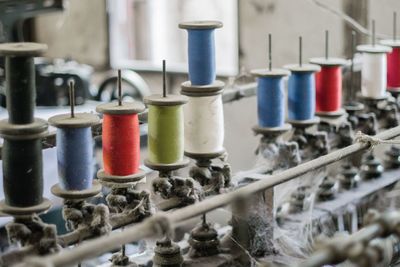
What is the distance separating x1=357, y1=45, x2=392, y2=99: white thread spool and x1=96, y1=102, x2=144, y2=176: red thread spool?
930 mm

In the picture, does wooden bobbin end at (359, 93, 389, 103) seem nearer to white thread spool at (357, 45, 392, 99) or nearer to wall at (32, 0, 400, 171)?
white thread spool at (357, 45, 392, 99)

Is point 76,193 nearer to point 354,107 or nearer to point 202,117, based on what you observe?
point 202,117

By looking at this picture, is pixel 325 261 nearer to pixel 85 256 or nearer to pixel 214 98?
pixel 85 256

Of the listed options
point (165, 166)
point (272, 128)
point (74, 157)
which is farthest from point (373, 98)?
point (74, 157)

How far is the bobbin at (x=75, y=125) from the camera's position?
1393 mm

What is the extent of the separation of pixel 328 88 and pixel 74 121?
0.93 m

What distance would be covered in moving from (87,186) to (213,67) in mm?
435

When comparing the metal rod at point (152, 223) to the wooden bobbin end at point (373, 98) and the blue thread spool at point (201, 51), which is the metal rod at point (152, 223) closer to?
the blue thread spool at point (201, 51)

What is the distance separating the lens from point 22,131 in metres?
1.29

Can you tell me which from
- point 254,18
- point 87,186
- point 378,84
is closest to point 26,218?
point 87,186

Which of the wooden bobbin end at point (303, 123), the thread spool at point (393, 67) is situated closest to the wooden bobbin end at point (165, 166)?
the wooden bobbin end at point (303, 123)

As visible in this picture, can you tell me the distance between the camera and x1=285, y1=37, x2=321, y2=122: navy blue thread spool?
2.02 metres

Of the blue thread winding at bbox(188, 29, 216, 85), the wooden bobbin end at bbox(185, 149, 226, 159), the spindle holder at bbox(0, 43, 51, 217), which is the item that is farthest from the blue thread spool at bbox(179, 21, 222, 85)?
the spindle holder at bbox(0, 43, 51, 217)

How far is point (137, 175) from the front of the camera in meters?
1.52
